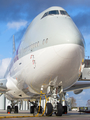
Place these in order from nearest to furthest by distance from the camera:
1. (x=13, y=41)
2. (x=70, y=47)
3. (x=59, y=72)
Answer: (x=70, y=47) → (x=59, y=72) → (x=13, y=41)

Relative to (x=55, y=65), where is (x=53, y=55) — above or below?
above

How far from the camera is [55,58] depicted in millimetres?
9312

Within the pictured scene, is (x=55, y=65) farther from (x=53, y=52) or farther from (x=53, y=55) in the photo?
(x=53, y=52)

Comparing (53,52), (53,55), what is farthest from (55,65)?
(53,52)

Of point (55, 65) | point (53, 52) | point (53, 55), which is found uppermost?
point (53, 52)

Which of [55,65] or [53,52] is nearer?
[53,52]

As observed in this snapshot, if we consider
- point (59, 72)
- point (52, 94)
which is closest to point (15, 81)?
point (52, 94)

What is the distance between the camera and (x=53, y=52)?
927 centimetres

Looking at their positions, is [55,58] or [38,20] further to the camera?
[38,20]

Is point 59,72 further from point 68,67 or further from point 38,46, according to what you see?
point 38,46

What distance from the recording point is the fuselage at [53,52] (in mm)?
9191

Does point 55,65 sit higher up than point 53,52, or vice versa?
point 53,52

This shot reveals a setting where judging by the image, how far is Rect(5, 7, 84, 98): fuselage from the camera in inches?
362

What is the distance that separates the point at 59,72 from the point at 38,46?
1.73 metres
